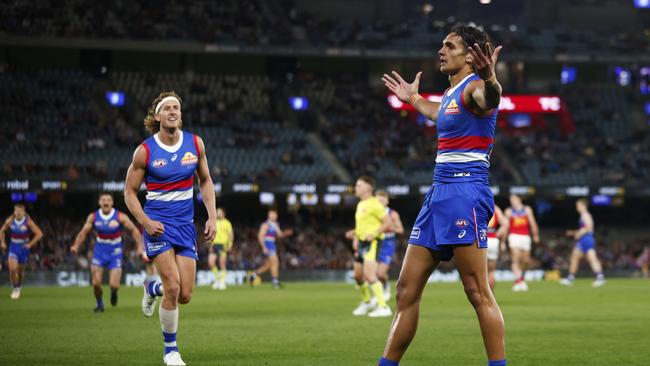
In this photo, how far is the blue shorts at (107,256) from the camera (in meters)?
22.1

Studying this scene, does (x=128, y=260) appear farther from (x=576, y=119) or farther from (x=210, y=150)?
(x=576, y=119)

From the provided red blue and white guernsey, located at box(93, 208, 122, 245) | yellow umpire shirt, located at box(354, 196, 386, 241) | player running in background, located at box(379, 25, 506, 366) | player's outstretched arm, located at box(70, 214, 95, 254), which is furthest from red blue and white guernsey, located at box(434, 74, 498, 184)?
red blue and white guernsey, located at box(93, 208, 122, 245)

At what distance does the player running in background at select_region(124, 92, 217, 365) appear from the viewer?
38.4 ft

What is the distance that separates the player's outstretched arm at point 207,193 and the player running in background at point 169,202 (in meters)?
0.01

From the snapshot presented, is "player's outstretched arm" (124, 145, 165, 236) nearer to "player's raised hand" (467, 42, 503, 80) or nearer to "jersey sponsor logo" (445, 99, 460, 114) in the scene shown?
"jersey sponsor logo" (445, 99, 460, 114)

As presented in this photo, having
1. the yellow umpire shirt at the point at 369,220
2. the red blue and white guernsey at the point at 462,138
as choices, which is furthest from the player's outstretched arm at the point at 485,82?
the yellow umpire shirt at the point at 369,220

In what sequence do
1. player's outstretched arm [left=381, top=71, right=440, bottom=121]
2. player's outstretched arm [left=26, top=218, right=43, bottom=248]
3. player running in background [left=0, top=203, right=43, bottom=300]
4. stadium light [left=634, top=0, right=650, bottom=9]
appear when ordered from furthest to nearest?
stadium light [left=634, top=0, right=650, bottom=9]
player running in background [left=0, top=203, right=43, bottom=300]
player's outstretched arm [left=26, top=218, right=43, bottom=248]
player's outstretched arm [left=381, top=71, right=440, bottom=121]

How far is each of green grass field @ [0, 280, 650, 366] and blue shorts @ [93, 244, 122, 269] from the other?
3.11 feet

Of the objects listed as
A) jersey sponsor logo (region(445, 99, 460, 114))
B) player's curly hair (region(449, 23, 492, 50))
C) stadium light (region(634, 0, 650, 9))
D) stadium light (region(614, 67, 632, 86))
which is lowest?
jersey sponsor logo (region(445, 99, 460, 114))

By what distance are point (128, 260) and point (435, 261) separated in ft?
117

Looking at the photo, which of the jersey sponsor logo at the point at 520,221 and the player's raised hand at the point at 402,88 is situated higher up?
the player's raised hand at the point at 402,88

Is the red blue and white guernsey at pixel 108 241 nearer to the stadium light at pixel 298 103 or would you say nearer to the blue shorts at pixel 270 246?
the blue shorts at pixel 270 246

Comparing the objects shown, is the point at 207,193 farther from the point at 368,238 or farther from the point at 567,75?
the point at 567,75

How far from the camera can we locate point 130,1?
54469 mm
